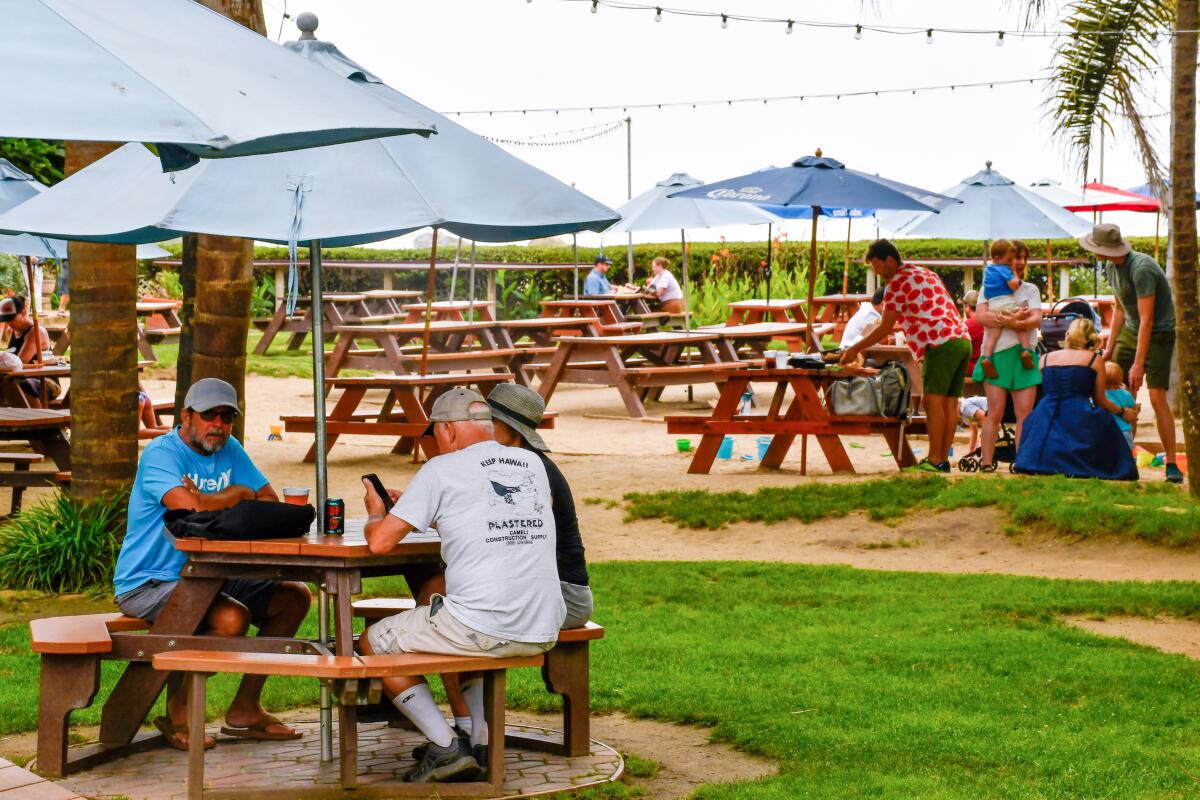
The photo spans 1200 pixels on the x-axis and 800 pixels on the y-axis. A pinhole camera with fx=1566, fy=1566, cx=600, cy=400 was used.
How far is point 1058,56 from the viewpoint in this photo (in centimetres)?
1210

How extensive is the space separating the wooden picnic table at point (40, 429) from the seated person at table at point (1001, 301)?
20.2ft

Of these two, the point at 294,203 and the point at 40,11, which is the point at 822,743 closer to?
the point at 294,203

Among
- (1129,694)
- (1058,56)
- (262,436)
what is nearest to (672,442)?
(262,436)

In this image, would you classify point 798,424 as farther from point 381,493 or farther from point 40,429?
point 381,493

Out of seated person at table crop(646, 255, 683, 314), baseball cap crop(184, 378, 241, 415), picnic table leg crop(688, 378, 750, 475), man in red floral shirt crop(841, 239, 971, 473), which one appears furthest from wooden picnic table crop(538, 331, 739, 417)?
baseball cap crop(184, 378, 241, 415)

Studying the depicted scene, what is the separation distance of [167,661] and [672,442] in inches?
361

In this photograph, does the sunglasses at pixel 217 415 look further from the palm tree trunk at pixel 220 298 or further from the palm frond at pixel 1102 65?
the palm frond at pixel 1102 65

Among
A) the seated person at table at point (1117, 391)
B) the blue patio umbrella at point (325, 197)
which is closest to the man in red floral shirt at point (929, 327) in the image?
the seated person at table at point (1117, 391)

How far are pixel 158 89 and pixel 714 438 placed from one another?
845 cm

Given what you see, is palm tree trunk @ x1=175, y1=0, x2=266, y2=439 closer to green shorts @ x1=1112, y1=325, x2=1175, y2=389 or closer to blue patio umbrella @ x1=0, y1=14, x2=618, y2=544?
blue patio umbrella @ x1=0, y1=14, x2=618, y2=544

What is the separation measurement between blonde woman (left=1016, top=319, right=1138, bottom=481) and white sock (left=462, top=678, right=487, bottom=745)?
620cm

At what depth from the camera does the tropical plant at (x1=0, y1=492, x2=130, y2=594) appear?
7.87 m

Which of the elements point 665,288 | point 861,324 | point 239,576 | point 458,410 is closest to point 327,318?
point 665,288

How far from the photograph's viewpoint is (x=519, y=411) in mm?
5004
